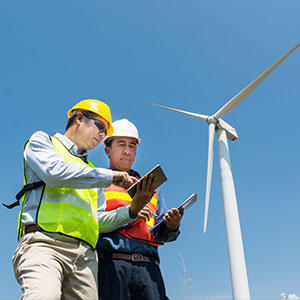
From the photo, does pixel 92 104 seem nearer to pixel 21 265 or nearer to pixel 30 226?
pixel 30 226

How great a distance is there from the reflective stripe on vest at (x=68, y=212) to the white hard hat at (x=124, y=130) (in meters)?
1.34

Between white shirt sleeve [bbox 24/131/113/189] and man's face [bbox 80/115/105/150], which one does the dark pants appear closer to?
white shirt sleeve [bbox 24/131/113/189]

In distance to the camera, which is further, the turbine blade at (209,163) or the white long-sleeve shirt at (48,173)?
the turbine blade at (209,163)

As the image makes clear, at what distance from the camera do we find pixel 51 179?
349 centimetres

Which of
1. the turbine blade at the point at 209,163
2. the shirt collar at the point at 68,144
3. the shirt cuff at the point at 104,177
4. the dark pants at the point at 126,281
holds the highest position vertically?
the turbine blade at the point at 209,163

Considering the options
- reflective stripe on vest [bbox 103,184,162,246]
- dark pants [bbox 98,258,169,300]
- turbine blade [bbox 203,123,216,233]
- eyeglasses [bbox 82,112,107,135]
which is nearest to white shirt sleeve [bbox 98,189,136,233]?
reflective stripe on vest [bbox 103,184,162,246]

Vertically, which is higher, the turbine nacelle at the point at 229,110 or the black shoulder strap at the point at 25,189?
the turbine nacelle at the point at 229,110

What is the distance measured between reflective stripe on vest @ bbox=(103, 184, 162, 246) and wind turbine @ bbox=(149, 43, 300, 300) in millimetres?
5647

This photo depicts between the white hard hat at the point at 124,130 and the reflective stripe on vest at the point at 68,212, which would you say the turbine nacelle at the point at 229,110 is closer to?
the white hard hat at the point at 124,130

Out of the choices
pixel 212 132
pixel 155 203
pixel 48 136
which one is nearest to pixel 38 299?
pixel 48 136

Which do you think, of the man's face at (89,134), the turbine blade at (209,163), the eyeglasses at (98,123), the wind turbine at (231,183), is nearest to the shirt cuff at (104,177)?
the man's face at (89,134)

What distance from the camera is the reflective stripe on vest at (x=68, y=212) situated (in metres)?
3.47

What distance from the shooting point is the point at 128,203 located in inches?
192

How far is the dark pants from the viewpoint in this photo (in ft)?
13.7
